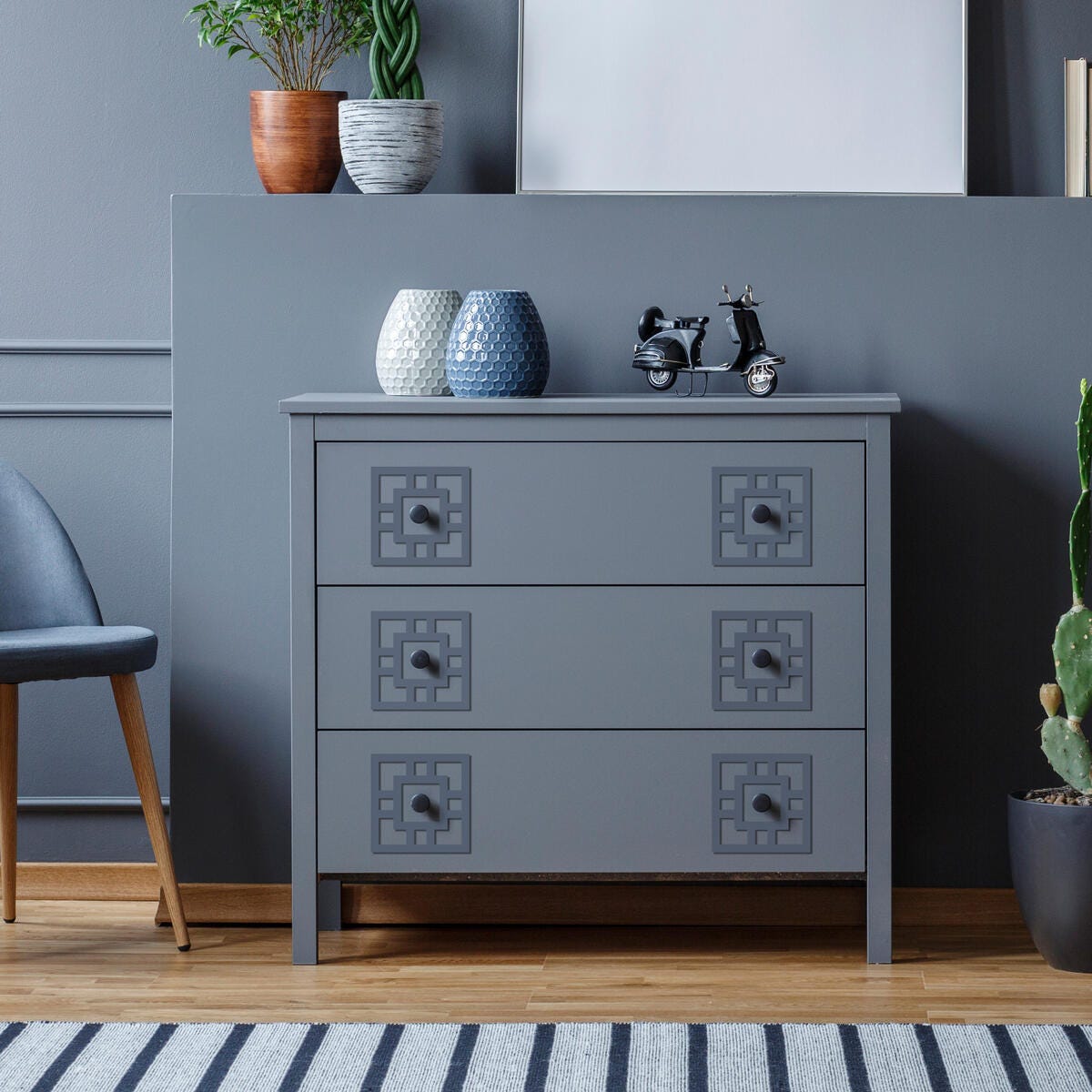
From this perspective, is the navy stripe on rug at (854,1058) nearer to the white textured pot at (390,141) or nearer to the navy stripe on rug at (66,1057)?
the navy stripe on rug at (66,1057)

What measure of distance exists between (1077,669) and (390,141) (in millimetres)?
1350

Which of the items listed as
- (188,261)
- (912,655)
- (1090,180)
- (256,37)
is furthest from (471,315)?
(1090,180)

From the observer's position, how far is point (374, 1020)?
1.87 m

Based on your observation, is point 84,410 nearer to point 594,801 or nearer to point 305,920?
point 305,920

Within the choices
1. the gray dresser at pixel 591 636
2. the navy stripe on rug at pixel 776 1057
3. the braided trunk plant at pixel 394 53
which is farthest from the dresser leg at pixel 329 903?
the braided trunk plant at pixel 394 53

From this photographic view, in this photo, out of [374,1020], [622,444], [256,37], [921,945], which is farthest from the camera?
[256,37]

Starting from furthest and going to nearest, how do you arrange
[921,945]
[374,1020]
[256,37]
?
[256,37] → [921,945] → [374,1020]

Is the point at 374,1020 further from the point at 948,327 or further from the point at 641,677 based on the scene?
the point at 948,327

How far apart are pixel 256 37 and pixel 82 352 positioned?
64 centimetres

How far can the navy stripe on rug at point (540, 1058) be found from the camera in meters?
1.66

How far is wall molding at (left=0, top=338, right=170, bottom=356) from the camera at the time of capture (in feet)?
8.03

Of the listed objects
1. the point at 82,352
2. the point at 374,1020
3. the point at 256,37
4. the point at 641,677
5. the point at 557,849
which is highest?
the point at 256,37

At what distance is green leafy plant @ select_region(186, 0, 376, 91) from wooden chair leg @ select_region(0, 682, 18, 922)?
3.71 feet

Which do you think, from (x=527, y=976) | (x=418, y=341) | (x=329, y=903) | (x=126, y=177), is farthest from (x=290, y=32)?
(x=527, y=976)
